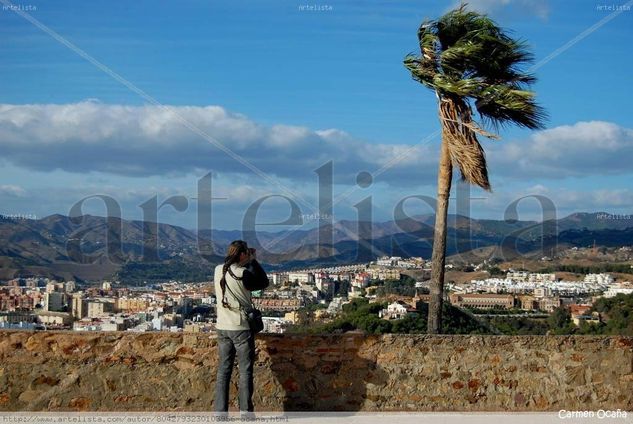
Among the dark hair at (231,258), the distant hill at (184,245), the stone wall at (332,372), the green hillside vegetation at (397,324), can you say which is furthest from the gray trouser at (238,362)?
the distant hill at (184,245)

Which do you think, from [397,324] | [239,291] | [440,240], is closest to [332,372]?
[239,291]

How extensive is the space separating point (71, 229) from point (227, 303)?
37.9 feet

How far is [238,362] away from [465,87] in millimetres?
4543

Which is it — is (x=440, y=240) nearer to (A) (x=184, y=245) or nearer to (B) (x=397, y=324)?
(B) (x=397, y=324)

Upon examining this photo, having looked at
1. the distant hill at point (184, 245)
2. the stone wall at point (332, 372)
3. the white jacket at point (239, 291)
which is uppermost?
the distant hill at point (184, 245)

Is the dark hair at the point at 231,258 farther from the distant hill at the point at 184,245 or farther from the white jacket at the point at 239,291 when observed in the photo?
the distant hill at the point at 184,245

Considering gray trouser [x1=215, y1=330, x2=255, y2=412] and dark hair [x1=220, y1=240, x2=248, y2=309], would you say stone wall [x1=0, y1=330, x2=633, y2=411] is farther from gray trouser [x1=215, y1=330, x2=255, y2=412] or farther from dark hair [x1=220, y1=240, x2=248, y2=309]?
dark hair [x1=220, y1=240, x2=248, y2=309]

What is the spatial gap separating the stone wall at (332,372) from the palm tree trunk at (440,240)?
1.31 m

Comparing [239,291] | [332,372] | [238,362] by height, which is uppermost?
[239,291]

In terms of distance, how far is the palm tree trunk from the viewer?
958 centimetres

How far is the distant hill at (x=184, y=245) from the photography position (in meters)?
15.9

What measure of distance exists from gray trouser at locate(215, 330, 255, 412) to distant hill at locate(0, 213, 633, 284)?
6116mm

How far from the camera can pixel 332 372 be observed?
8094mm

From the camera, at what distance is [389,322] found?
1090 cm
